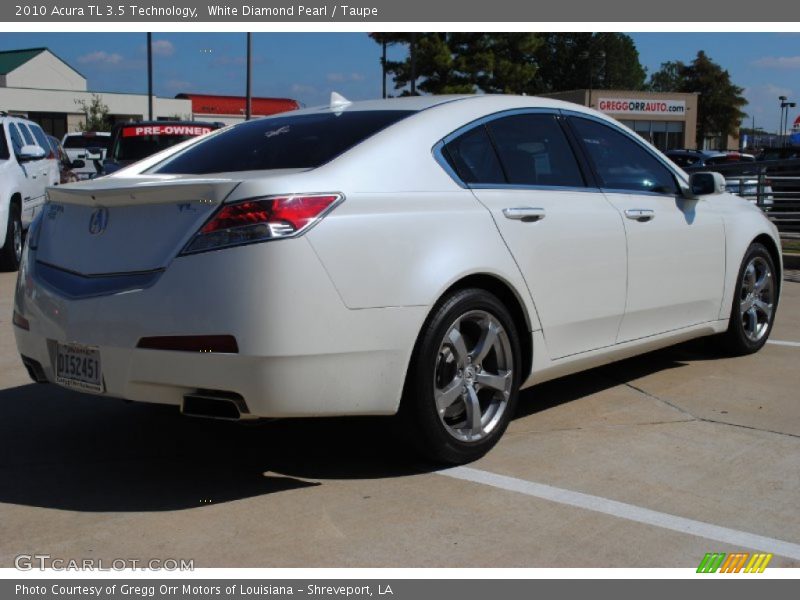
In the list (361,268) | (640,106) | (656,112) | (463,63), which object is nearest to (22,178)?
(361,268)

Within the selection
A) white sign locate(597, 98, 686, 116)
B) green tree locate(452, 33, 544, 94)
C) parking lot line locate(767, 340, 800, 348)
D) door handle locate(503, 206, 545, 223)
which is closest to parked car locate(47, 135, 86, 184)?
parking lot line locate(767, 340, 800, 348)

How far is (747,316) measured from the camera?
664 centimetres

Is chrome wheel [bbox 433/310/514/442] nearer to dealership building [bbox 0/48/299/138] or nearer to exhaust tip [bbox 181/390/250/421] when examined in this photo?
exhaust tip [bbox 181/390/250/421]

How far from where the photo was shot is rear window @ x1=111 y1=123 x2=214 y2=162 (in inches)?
605

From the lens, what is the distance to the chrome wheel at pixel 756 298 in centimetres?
657

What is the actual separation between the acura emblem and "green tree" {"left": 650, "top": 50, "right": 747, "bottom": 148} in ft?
298

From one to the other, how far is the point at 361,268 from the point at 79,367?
1245 mm

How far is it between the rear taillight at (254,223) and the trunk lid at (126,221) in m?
0.05

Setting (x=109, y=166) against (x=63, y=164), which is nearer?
(x=109, y=166)

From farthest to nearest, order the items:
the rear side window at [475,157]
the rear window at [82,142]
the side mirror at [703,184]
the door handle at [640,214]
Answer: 1. the rear window at [82,142]
2. the side mirror at [703,184]
3. the door handle at [640,214]
4. the rear side window at [475,157]

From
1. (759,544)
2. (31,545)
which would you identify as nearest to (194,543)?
(31,545)

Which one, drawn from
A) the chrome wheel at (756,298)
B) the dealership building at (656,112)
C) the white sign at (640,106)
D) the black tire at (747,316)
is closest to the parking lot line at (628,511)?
the black tire at (747,316)

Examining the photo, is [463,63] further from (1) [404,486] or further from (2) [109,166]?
(1) [404,486]
